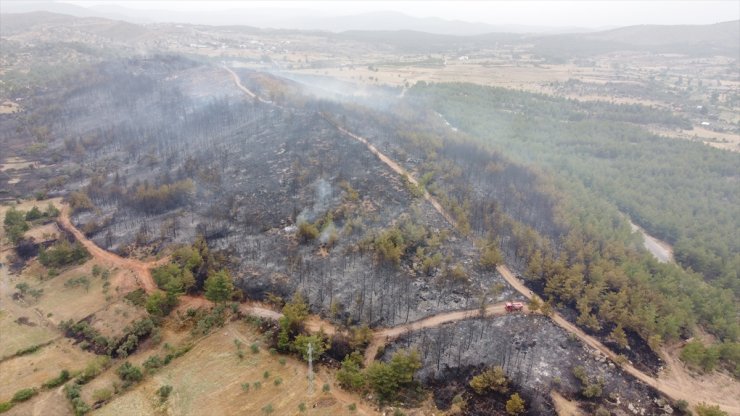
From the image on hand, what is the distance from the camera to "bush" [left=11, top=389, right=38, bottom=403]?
3384 cm

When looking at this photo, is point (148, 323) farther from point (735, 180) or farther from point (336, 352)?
point (735, 180)

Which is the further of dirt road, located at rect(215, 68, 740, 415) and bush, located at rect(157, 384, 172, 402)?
dirt road, located at rect(215, 68, 740, 415)

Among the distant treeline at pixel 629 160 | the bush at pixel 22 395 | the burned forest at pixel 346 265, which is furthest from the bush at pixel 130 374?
the distant treeline at pixel 629 160

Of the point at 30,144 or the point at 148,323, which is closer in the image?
the point at 148,323

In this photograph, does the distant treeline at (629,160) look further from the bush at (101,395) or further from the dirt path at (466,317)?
the bush at (101,395)

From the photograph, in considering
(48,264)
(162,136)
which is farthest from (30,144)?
(48,264)

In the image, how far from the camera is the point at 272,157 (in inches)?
2689

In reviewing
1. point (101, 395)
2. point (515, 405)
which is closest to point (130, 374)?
point (101, 395)

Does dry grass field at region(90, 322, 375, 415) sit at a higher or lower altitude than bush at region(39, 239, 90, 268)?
lower

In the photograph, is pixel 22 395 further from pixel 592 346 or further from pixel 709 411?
pixel 709 411

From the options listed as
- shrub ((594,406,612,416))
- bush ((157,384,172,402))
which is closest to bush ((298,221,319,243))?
bush ((157,384,172,402))

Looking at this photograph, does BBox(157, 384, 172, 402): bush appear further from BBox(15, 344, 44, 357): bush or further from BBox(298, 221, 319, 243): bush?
BBox(298, 221, 319, 243): bush

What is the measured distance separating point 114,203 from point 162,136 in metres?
23.4

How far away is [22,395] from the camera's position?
111ft
